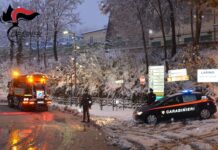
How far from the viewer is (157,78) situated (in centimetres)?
2997

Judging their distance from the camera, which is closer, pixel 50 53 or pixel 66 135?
pixel 66 135

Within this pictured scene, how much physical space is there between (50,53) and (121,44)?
19.9 meters

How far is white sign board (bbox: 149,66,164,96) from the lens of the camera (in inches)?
1175

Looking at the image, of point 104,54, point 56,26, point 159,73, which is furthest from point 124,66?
point 56,26

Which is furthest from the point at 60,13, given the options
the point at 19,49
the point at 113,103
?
the point at 113,103

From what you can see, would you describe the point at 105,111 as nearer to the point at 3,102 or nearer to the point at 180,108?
the point at 180,108

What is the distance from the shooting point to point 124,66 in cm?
4641

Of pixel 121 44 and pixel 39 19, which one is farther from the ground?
pixel 39 19

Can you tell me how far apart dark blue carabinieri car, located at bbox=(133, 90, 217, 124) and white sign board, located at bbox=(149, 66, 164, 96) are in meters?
5.37

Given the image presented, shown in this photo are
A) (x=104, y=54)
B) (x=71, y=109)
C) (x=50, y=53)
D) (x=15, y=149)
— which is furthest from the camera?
(x=50, y=53)

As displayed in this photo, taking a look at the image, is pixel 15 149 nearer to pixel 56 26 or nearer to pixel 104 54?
pixel 104 54

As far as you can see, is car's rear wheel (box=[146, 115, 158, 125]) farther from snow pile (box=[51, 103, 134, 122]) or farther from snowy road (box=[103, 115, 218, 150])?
snow pile (box=[51, 103, 134, 122])

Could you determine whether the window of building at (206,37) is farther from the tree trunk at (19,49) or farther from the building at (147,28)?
the tree trunk at (19,49)

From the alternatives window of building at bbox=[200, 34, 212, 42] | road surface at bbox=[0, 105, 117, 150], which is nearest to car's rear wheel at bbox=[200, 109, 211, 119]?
road surface at bbox=[0, 105, 117, 150]
